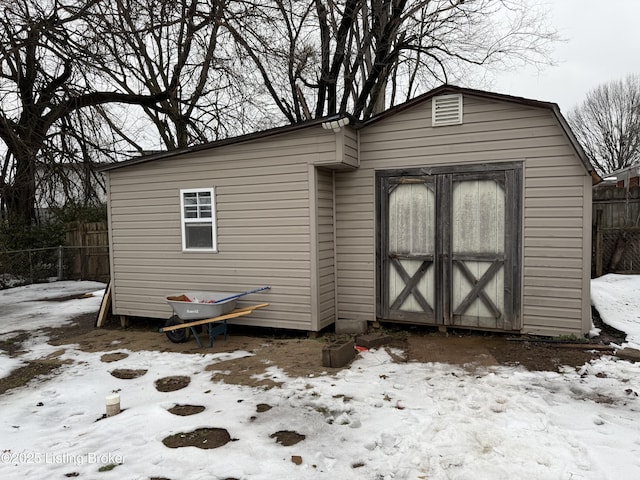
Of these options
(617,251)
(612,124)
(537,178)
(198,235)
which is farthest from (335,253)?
(612,124)

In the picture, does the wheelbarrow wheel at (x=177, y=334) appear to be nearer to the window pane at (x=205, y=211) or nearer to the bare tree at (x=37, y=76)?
the window pane at (x=205, y=211)

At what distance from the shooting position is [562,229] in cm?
531

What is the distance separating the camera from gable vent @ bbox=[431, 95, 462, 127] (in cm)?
571

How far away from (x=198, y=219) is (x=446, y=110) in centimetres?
409

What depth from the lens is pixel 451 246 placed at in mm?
5852

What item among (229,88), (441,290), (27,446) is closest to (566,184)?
(441,290)

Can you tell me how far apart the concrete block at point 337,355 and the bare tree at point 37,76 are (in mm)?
7071

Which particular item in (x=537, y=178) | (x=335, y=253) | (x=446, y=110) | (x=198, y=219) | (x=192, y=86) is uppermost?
(x=192, y=86)

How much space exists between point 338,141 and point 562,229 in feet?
9.93

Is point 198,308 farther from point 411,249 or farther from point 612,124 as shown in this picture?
A: point 612,124

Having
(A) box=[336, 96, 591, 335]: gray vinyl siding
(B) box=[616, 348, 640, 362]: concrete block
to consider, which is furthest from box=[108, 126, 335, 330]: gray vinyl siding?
(B) box=[616, 348, 640, 362]: concrete block

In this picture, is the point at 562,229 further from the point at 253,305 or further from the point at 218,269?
the point at 218,269

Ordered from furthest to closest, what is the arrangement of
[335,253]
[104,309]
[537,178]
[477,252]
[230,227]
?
[104,309], [230,227], [335,253], [477,252], [537,178]

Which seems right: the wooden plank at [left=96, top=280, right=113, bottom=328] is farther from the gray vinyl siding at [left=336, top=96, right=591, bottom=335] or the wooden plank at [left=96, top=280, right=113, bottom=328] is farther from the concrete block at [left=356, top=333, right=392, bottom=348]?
the gray vinyl siding at [left=336, top=96, right=591, bottom=335]
